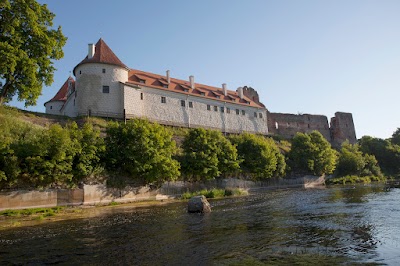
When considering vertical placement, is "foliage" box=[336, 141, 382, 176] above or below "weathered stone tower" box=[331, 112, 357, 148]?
below

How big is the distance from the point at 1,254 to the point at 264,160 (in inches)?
1468

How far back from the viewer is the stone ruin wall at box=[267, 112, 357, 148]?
80.4 meters

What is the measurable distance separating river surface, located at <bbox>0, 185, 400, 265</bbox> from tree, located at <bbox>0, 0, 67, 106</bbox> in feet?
50.7

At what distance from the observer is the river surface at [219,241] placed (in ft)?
28.9

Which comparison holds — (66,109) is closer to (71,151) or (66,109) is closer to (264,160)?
(71,151)

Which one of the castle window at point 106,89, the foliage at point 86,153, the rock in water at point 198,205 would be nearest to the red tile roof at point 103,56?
the castle window at point 106,89

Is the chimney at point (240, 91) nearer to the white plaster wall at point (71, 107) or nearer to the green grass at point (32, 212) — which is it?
the white plaster wall at point (71, 107)

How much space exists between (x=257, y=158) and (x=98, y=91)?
25.9 m

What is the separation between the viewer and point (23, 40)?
27484 millimetres

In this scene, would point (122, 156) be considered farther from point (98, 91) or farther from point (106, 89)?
point (106, 89)

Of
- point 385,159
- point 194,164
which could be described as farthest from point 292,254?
point 385,159

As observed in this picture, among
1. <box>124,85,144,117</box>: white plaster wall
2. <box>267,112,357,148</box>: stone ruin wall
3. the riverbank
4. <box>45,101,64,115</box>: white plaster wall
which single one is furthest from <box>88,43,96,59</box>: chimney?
<box>267,112,357,148</box>: stone ruin wall

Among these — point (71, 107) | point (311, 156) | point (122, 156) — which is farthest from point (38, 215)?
point (311, 156)

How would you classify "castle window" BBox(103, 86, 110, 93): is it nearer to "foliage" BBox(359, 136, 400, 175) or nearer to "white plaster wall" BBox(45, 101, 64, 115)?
"white plaster wall" BBox(45, 101, 64, 115)
